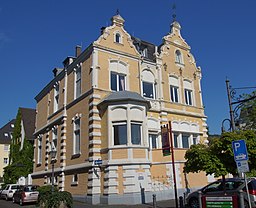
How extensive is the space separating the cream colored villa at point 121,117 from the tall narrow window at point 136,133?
8 centimetres

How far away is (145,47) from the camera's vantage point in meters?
29.9

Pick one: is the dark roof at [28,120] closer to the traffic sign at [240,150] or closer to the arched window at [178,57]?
the arched window at [178,57]

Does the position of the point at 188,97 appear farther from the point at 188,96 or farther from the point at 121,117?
the point at 121,117

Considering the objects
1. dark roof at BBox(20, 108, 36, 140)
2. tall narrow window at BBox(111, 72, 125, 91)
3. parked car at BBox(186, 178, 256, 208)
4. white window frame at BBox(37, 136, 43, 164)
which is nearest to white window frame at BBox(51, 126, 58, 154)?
white window frame at BBox(37, 136, 43, 164)

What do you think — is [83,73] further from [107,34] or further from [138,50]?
[138,50]

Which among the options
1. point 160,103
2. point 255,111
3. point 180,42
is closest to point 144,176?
point 160,103

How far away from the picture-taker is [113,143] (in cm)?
2155

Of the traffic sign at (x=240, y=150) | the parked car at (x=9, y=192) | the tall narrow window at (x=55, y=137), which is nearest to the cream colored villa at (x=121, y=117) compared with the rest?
the tall narrow window at (x=55, y=137)

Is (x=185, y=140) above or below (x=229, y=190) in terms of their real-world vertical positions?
above

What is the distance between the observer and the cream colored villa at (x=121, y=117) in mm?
21203

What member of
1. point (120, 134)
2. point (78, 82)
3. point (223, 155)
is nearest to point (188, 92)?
point (78, 82)

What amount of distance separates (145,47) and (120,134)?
38.0 ft

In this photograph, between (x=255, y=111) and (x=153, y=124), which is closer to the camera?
(x=153, y=124)

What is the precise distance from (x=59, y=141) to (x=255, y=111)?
19500mm
